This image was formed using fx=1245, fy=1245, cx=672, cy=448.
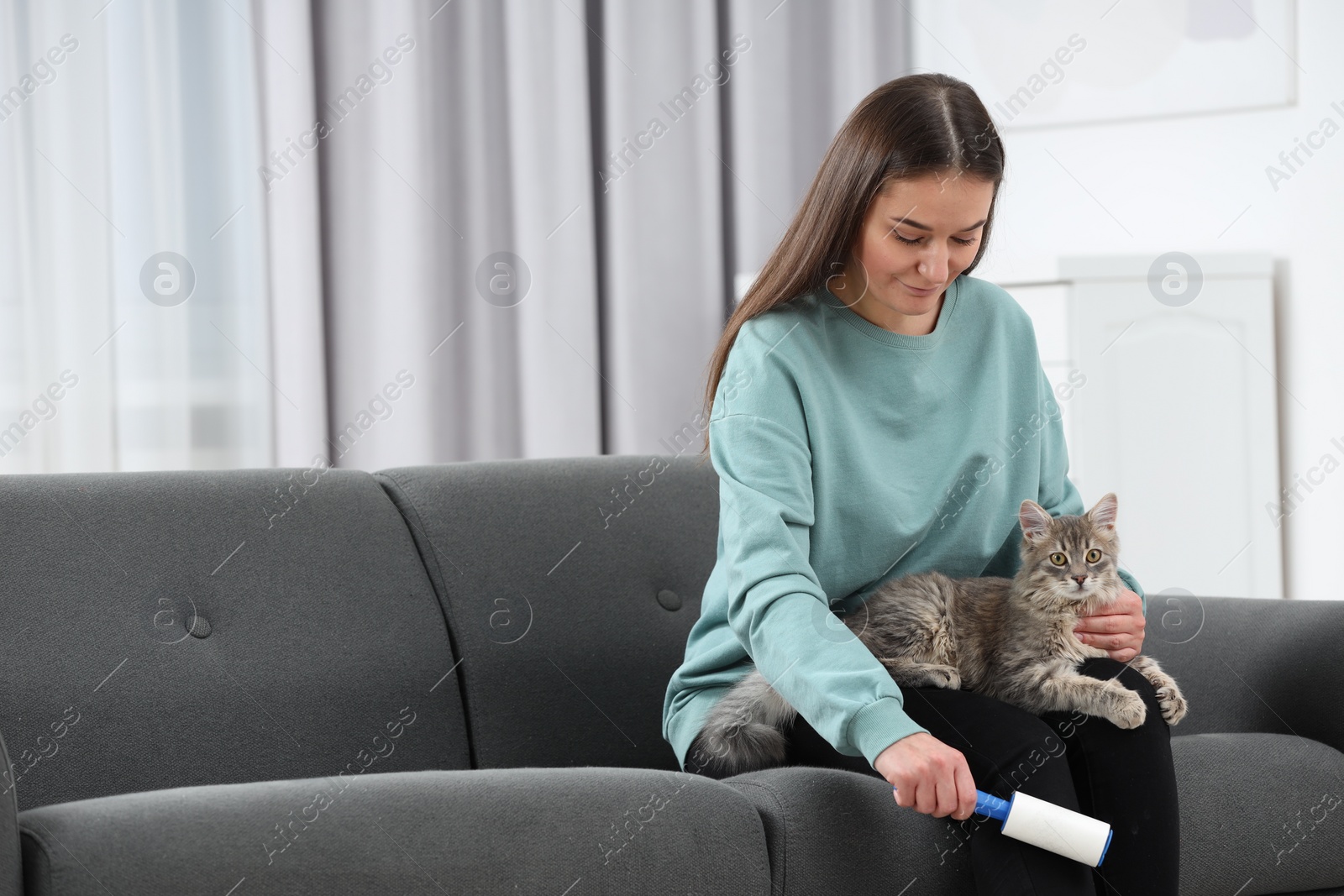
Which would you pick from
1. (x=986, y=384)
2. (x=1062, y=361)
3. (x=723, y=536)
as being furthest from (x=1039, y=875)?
(x=1062, y=361)

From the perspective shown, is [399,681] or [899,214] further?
[399,681]

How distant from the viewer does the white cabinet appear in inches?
108

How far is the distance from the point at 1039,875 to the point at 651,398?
2.08m

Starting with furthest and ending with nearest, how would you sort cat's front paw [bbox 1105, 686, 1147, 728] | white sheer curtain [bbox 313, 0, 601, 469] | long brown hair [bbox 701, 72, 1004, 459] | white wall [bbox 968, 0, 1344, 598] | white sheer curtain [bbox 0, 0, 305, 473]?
white wall [bbox 968, 0, 1344, 598] < white sheer curtain [bbox 313, 0, 601, 469] < white sheer curtain [bbox 0, 0, 305, 473] < long brown hair [bbox 701, 72, 1004, 459] < cat's front paw [bbox 1105, 686, 1147, 728]

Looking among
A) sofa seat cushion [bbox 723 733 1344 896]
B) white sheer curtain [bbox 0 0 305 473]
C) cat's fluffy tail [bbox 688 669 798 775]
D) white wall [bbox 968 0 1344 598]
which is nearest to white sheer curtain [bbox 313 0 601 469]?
white sheer curtain [bbox 0 0 305 473]

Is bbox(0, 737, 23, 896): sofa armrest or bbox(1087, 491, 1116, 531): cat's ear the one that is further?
bbox(1087, 491, 1116, 531): cat's ear

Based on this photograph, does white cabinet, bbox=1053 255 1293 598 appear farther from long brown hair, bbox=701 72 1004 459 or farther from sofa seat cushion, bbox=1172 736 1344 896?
long brown hair, bbox=701 72 1004 459

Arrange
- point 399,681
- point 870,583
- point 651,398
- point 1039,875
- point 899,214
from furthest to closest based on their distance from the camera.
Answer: point 651,398
point 399,681
point 870,583
point 899,214
point 1039,875

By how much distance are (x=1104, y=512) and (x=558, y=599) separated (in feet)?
2.40

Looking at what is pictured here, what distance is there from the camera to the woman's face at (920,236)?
133 cm

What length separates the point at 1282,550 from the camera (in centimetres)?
288

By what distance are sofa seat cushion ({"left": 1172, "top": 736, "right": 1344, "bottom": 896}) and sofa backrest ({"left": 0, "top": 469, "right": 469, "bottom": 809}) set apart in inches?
35.6

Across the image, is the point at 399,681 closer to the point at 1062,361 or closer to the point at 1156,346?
the point at 1062,361

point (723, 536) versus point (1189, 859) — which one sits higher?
point (723, 536)
